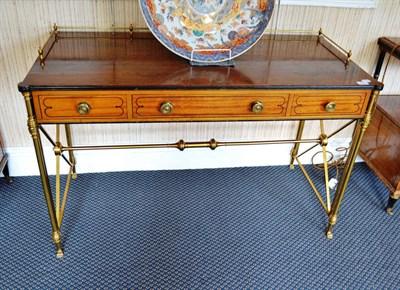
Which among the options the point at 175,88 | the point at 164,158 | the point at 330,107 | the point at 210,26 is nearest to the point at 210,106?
the point at 175,88

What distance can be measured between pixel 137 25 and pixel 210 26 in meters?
0.43

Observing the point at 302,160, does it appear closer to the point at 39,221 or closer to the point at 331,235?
the point at 331,235

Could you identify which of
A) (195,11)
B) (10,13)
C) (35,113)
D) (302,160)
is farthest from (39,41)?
(302,160)

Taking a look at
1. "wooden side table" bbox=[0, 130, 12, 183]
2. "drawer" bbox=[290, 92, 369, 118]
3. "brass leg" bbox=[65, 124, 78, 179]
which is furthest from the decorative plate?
"wooden side table" bbox=[0, 130, 12, 183]

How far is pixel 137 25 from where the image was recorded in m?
1.94

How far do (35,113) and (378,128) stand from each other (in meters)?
1.73

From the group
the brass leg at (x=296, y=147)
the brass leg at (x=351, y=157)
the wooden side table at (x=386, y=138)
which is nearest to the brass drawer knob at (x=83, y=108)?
the brass leg at (x=351, y=157)

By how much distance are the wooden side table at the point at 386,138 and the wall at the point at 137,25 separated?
81 millimetres

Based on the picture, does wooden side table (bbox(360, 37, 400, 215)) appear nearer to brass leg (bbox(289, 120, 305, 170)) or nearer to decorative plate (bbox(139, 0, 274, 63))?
brass leg (bbox(289, 120, 305, 170))

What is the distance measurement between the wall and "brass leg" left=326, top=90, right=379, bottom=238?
21.3 inches

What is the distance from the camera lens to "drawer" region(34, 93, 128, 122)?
1.44m

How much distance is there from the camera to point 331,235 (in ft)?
6.58

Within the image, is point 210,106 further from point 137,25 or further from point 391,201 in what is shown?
point 391,201

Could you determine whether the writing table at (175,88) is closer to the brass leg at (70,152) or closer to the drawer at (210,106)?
the drawer at (210,106)
